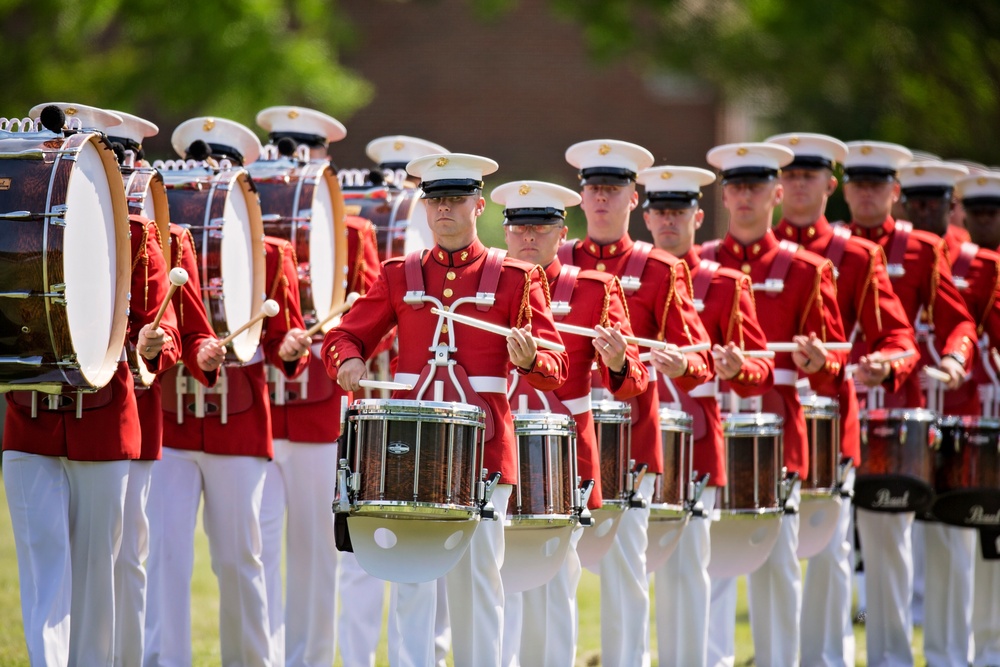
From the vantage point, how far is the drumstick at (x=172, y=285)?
7.61 metres

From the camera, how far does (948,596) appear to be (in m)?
10.9

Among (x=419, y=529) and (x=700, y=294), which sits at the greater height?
(x=700, y=294)

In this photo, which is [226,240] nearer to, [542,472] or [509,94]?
[542,472]

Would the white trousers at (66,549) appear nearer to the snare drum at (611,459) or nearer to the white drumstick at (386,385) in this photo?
the white drumstick at (386,385)

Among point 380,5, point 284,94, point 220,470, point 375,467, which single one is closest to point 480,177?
point 375,467

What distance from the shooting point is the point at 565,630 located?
8.76m

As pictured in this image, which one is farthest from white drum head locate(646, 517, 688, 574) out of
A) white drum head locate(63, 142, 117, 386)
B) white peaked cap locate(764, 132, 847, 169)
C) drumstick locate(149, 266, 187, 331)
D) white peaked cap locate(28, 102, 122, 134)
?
white peaked cap locate(28, 102, 122, 134)

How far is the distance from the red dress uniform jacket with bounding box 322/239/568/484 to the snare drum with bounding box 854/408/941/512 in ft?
10.6

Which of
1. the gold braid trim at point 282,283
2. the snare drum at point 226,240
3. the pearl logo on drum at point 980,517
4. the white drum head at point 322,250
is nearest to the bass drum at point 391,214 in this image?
the white drum head at point 322,250

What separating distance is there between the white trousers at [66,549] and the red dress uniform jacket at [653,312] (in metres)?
2.75

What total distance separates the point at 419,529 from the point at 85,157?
7.13 ft

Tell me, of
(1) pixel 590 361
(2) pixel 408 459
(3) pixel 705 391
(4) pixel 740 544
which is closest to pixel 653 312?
(3) pixel 705 391

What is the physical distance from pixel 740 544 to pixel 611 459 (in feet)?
4.67

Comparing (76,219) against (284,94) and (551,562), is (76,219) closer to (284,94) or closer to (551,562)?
(551,562)
